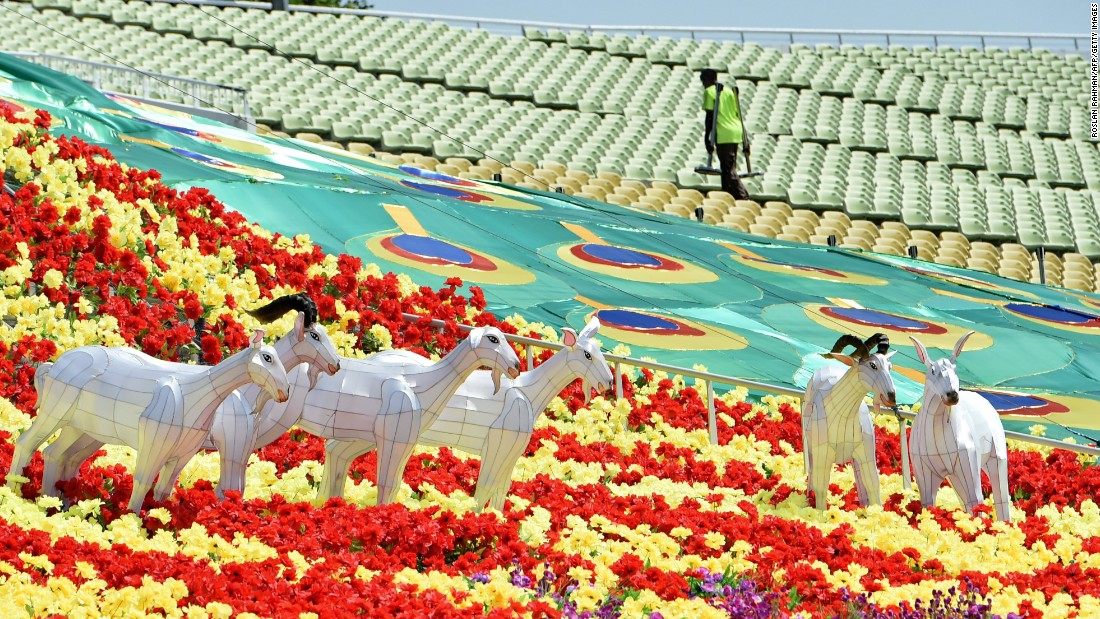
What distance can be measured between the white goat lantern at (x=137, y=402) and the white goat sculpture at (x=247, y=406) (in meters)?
0.03

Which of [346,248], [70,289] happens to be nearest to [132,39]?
[346,248]

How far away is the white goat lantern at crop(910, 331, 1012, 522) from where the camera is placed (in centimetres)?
798

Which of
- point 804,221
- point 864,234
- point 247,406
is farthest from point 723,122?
point 247,406

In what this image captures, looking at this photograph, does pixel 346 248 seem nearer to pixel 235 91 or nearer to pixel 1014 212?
pixel 235 91

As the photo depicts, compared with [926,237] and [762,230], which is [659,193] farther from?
[926,237]

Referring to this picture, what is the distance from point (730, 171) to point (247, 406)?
18.8 metres

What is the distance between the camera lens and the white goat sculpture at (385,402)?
→ 23.9 ft

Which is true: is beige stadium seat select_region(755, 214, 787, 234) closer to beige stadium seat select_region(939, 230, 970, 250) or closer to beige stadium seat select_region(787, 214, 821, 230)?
beige stadium seat select_region(787, 214, 821, 230)

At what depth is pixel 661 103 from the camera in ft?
107

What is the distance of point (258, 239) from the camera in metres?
11.9

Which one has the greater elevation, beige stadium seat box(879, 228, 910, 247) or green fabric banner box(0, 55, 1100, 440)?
green fabric banner box(0, 55, 1100, 440)

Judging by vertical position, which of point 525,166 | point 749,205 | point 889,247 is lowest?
point 889,247

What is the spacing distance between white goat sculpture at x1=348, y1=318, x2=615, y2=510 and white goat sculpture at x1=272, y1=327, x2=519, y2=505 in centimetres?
14

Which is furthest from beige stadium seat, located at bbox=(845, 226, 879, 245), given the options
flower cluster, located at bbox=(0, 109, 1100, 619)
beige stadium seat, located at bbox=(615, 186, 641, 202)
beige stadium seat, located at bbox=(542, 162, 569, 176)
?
flower cluster, located at bbox=(0, 109, 1100, 619)
